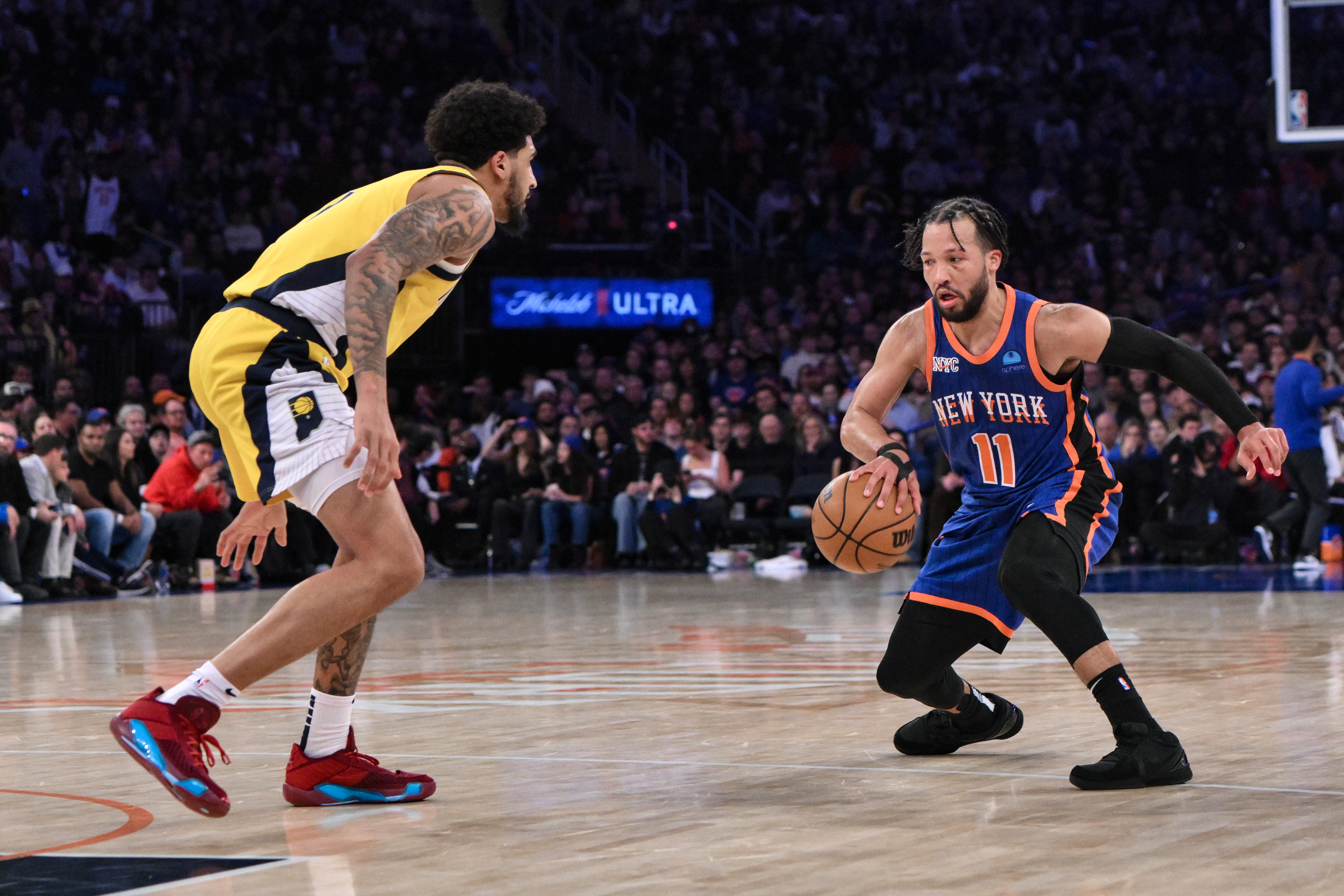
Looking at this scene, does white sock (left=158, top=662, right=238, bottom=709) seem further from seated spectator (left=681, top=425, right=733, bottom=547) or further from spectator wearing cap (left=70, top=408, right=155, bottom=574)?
seated spectator (left=681, top=425, right=733, bottom=547)

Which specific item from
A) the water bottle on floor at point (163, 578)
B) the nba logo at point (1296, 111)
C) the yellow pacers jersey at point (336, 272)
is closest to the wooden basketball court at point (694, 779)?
the yellow pacers jersey at point (336, 272)

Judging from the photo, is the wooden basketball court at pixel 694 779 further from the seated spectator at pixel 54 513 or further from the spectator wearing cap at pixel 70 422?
the spectator wearing cap at pixel 70 422

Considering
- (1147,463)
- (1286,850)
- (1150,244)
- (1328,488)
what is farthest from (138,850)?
(1150,244)

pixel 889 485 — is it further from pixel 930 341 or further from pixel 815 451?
pixel 815 451

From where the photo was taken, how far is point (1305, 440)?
41.7ft

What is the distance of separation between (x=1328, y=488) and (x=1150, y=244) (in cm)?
764

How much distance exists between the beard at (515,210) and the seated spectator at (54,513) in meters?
8.59

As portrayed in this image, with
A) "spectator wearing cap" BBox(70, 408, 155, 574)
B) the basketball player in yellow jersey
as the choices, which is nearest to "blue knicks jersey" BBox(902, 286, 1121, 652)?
the basketball player in yellow jersey

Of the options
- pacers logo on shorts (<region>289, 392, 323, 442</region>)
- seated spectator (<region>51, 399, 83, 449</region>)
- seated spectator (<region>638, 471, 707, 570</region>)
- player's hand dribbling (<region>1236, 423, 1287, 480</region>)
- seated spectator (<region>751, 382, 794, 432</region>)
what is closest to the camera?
pacers logo on shorts (<region>289, 392, 323, 442</region>)

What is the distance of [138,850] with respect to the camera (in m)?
3.39

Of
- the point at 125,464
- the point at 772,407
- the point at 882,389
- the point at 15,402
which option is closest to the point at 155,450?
the point at 125,464

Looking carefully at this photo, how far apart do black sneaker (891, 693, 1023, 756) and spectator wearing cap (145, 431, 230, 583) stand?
Result: 9.45 metres

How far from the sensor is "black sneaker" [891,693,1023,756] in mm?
4648

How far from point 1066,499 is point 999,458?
22cm
